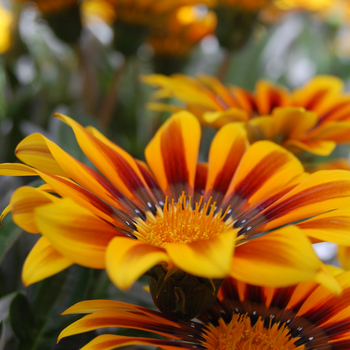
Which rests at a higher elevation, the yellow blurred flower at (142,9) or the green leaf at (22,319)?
the yellow blurred flower at (142,9)

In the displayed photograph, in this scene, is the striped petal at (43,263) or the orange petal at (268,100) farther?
the orange petal at (268,100)

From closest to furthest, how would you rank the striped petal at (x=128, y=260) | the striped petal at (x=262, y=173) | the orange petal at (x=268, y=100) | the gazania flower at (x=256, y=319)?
the striped petal at (x=128, y=260), the gazania flower at (x=256, y=319), the striped petal at (x=262, y=173), the orange petal at (x=268, y=100)

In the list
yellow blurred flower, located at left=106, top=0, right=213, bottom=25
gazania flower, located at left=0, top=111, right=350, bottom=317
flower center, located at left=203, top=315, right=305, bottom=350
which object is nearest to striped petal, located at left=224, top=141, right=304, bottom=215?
gazania flower, located at left=0, top=111, right=350, bottom=317

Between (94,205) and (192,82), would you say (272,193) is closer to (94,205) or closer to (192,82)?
(94,205)

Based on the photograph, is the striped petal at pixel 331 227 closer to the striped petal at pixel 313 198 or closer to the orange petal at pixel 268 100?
the striped petal at pixel 313 198

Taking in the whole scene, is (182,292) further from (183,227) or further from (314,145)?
(314,145)

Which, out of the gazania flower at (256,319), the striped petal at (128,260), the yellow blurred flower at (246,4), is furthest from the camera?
the yellow blurred flower at (246,4)

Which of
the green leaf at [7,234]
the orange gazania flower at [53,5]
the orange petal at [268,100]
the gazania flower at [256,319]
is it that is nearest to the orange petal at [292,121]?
the orange petal at [268,100]

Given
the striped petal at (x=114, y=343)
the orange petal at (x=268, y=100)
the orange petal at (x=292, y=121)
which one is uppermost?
the orange petal at (x=268, y=100)

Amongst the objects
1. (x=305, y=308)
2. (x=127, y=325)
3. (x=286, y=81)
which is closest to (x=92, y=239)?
(x=127, y=325)
